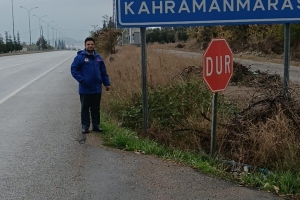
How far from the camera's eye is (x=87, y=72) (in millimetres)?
6961

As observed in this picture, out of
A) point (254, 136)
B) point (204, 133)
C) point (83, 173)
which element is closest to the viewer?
point (83, 173)

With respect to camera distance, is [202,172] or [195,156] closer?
[202,172]

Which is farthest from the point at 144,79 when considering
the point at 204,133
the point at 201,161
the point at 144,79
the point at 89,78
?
the point at 201,161

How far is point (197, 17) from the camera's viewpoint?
6.61 m

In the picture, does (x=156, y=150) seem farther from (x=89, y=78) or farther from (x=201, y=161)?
(x=89, y=78)

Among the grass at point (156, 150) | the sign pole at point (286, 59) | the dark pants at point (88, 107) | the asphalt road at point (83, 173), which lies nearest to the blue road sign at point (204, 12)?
the sign pole at point (286, 59)

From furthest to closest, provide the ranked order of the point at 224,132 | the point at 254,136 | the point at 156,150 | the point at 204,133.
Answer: the point at 204,133 → the point at 224,132 → the point at 156,150 → the point at 254,136

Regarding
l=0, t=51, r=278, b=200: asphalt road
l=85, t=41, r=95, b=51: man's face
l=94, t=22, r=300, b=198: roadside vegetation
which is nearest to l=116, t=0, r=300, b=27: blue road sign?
l=85, t=41, r=95, b=51: man's face

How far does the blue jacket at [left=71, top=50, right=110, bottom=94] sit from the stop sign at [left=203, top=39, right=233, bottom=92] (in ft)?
7.93

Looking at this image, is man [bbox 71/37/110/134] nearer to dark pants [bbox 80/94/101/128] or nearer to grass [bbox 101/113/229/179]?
dark pants [bbox 80/94/101/128]

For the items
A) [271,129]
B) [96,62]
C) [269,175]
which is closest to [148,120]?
[96,62]

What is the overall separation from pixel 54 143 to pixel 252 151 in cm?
324

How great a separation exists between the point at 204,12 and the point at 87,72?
2265mm

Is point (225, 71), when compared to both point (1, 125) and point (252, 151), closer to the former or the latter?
point (252, 151)
